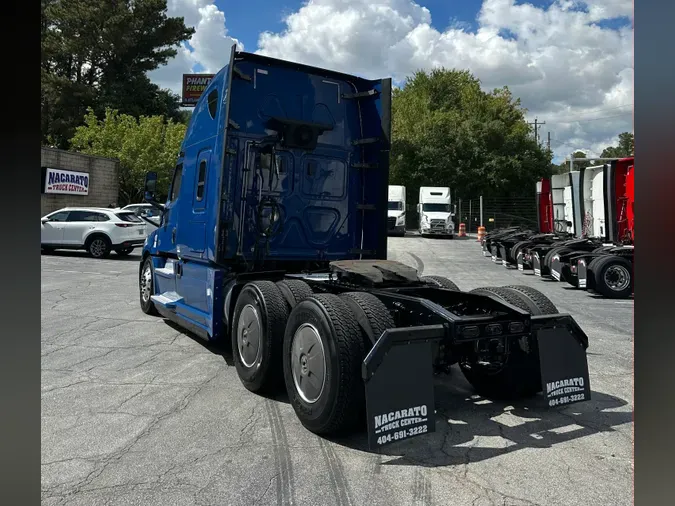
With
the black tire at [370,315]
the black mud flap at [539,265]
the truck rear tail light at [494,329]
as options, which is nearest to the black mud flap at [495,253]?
the black mud flap at [539,265]

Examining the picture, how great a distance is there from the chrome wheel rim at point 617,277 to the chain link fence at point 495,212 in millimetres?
30687

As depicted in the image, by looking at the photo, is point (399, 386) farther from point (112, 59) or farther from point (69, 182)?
point (69, 182)

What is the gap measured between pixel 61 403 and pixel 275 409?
188 cm

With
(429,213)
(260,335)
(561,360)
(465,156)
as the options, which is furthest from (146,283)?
(465,156)

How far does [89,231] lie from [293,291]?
51.9 ft

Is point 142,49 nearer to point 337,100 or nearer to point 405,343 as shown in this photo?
point 337,100

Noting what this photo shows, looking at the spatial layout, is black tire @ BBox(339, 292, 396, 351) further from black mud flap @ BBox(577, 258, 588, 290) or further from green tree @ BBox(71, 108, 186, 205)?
green tree @ BBox(71, 108, 186, 205)

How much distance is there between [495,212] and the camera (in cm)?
4278

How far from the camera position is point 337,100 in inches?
268

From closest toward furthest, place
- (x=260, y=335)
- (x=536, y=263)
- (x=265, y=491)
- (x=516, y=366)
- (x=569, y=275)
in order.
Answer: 1. (x=265, y=491)
2. (x=516, y=366)
3. (x=260, y=335)
4. (x=569, y=275)
5. (x=536, y=263)

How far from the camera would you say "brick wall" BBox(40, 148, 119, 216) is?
79.7 ft

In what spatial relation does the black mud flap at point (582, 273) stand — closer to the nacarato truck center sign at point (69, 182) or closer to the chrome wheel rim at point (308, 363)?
the chrome wheel rim at point (308, 363)

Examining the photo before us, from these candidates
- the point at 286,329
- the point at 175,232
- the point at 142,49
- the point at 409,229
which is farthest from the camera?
the point at 409,229
